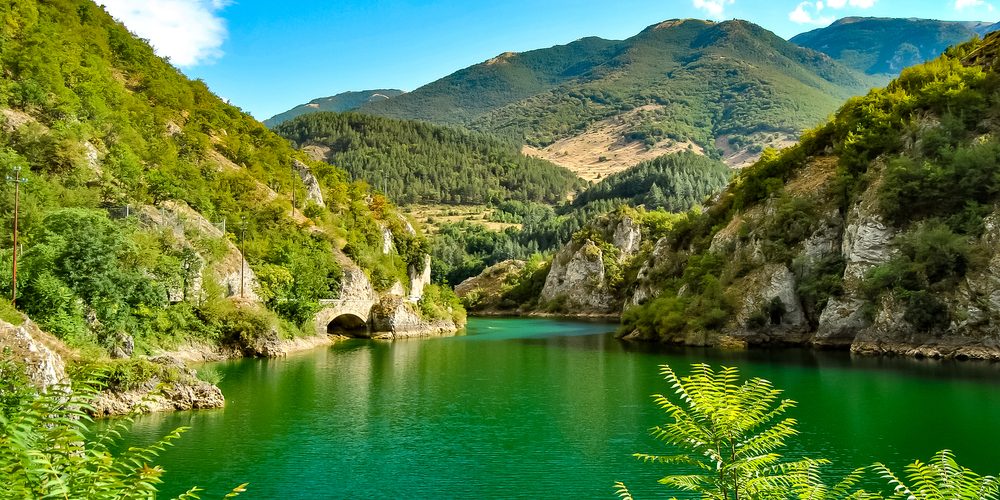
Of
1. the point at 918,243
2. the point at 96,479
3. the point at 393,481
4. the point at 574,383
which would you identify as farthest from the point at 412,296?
the point at 96,479

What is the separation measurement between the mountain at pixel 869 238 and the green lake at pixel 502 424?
5630mm

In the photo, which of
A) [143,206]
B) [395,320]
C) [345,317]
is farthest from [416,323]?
[143,206]

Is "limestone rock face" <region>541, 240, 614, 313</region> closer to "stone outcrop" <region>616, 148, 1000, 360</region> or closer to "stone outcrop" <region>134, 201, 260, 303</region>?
"stone outcrop" <region>616, 148, 1000, 360</region>

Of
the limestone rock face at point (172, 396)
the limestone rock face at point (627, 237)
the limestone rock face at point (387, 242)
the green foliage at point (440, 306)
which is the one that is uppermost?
the limestone rock face at point (627, 237)

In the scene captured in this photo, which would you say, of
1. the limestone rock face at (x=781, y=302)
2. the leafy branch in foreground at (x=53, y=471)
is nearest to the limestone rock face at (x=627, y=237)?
the limestone rock face at (x=781, y=302)

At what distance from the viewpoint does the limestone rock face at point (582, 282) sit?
13338cm

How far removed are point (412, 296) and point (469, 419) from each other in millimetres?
61865

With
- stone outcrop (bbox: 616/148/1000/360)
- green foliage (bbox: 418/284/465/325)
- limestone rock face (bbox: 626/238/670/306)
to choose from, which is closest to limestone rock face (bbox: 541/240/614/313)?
limestone rock face (bbox: 626/238/670/306)

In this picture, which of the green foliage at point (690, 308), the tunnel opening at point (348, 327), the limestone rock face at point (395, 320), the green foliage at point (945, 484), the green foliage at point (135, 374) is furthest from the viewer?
the limestone rock face at point (395, 320)

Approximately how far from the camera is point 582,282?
444 feet

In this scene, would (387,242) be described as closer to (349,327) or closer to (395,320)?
(349,327)

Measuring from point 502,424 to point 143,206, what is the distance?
34.4 m

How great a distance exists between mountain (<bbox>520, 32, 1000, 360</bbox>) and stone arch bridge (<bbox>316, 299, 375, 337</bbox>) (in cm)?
2754

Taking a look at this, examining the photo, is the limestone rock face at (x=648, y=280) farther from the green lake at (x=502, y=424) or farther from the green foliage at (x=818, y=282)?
the green lake at (x=502, y=424)
